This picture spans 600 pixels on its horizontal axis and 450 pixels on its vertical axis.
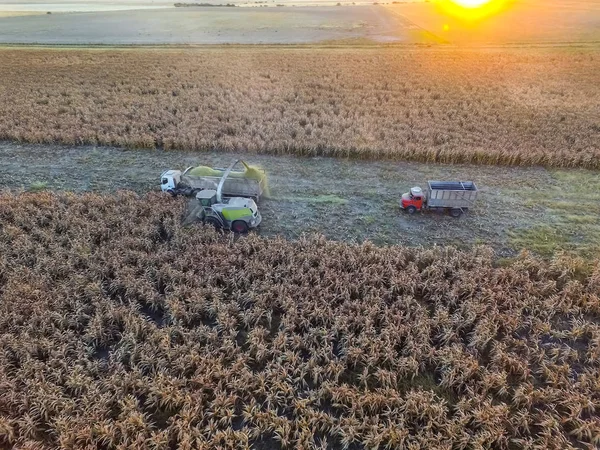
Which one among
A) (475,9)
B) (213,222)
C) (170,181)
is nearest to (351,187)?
(213,222)

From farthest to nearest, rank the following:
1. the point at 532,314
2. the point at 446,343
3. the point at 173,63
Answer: the point at 173,63
the point at 532,314
the point at 446,343

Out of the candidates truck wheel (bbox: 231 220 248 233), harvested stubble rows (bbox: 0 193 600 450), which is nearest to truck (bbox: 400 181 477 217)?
harvested stubble rows (bbox: 0 193 600 450)

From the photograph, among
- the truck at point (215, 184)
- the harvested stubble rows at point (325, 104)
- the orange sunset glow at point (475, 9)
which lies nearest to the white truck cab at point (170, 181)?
the truck at point (215, 184)

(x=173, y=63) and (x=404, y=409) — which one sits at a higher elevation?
(x=173, y=63)

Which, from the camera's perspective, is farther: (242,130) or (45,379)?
(242,130)

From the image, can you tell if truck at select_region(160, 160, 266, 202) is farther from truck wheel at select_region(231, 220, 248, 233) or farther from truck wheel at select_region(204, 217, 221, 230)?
truck wheel at select_region(231, 220, 248, 233)

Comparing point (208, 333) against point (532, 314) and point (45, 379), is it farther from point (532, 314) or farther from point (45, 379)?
point (532, 314)

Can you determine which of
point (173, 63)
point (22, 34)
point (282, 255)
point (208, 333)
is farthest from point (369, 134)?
point (22, 34)
